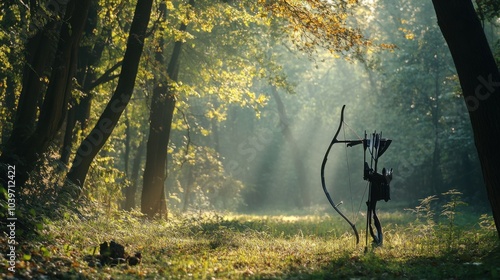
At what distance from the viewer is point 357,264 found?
10.6 metres

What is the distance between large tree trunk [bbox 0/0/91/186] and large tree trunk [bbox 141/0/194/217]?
34.8 ft

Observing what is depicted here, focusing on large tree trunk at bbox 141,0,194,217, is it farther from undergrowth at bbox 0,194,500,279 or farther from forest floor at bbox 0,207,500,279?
forest floor at bbox 0,207,500,279

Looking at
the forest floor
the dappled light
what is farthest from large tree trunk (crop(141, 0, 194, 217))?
the forest floor

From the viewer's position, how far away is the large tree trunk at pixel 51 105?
12.4 metres

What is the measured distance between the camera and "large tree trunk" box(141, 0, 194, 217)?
80.6 feet

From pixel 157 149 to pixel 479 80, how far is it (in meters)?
16.1

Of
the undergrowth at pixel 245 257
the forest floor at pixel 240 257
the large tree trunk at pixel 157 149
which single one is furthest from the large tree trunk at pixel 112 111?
the large tree trunk at pixel 157 149

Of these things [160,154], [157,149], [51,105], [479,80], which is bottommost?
[160,154]

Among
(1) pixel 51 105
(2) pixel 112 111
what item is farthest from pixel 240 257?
(2) pixel 112 111

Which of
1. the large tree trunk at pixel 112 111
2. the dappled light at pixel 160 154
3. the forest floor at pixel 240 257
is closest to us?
the forest floor at pixel 240 257

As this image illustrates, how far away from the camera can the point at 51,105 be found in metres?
13.0

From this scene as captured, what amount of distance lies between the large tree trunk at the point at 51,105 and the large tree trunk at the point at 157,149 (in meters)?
10.6

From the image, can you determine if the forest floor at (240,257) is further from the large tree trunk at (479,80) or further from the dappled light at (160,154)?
the large tree trunk at (479,80)

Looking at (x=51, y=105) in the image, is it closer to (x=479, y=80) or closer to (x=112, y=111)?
(x=112, y=111)
